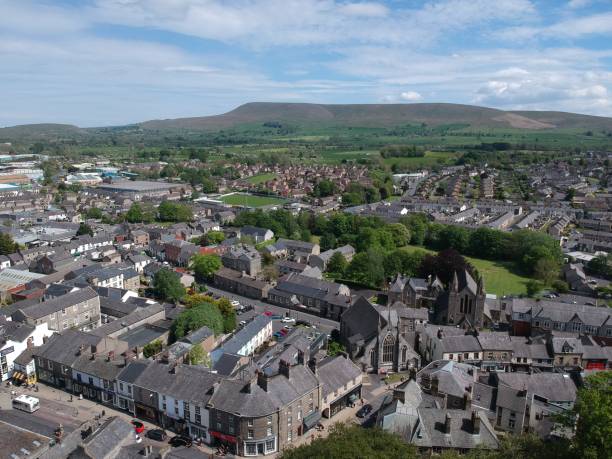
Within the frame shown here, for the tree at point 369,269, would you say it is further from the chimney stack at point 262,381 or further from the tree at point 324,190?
the tree at point 324,190

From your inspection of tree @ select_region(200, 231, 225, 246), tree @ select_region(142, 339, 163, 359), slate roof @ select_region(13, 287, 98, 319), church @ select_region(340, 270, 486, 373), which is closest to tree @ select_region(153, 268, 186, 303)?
slate roof @ select_region(13, 287, 98, 319)

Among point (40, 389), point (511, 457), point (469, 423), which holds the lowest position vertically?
point (40, 389)

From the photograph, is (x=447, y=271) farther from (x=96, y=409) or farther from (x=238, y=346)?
(x=96, y=409)

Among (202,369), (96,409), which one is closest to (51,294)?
(96,409)

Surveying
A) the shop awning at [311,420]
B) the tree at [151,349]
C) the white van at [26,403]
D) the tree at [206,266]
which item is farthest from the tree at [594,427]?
the tree at [206,266]

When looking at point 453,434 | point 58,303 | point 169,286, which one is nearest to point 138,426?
point 453,434

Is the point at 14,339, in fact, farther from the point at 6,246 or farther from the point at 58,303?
the point at 6,246
